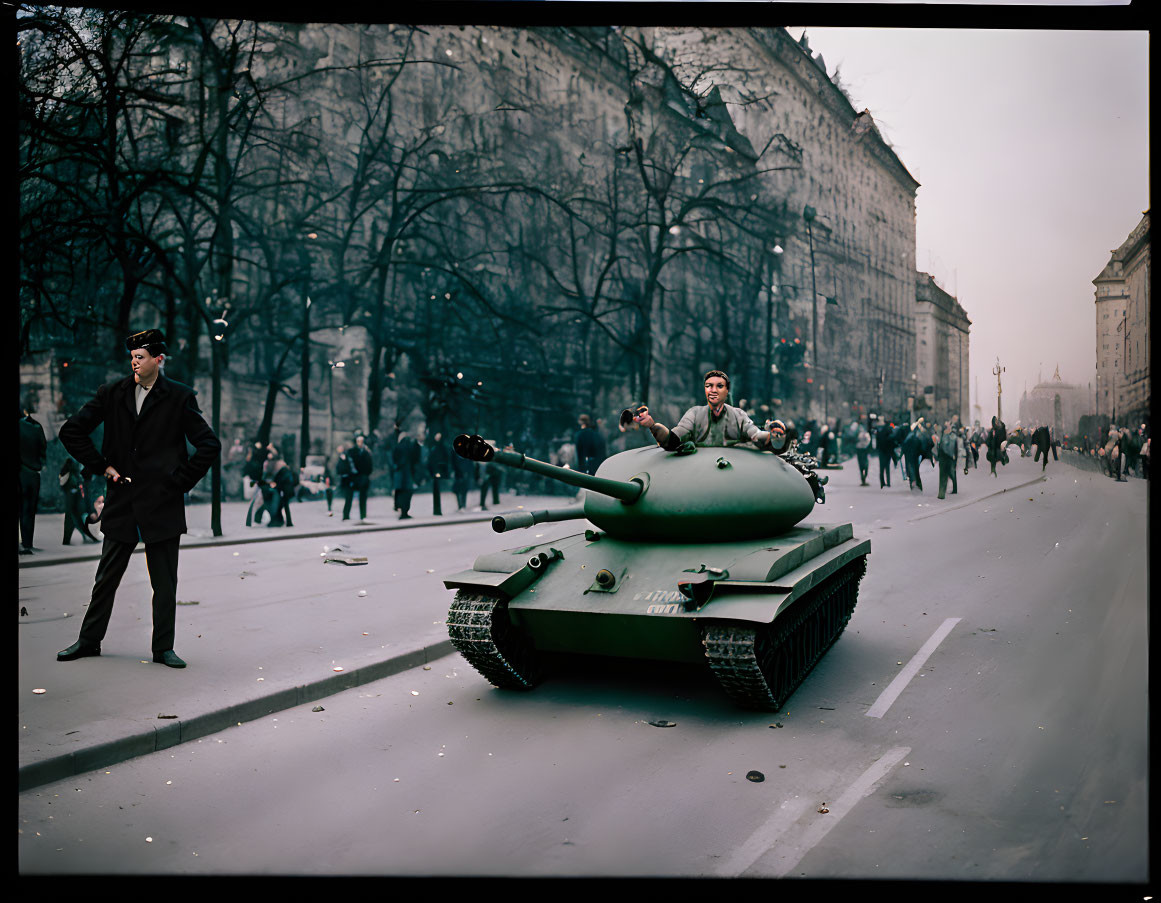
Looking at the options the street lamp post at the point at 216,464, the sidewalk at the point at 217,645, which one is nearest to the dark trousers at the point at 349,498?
the street lamp post at the point at 216,464

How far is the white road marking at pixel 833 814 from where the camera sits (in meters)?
3.80

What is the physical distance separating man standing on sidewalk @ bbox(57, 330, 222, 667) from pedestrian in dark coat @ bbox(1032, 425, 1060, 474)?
6.39m

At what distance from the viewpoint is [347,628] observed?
793 centimetres

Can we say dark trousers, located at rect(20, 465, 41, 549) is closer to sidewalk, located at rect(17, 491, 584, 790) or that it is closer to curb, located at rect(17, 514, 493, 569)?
sidewalk, located at rect(17, 491, 584, 790)

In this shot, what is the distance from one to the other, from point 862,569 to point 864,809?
4.25 m

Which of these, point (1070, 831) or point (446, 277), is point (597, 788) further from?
Answer: point (446, 277)

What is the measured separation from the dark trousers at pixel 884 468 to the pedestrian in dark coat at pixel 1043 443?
12045mm

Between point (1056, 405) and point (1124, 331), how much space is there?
163cm

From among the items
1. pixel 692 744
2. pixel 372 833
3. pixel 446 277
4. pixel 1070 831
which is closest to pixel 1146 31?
pixel 1070 831

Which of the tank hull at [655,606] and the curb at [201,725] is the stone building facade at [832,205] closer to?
the tank hull at [655,606]

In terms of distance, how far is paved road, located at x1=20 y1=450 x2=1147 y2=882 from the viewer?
12.7ft

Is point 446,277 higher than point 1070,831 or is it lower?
higher

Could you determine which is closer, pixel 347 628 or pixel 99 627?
pixel 99 627

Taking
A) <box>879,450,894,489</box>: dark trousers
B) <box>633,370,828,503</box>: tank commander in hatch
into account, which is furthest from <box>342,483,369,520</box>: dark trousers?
<box>879,450,894,489</box>: dark trousers
